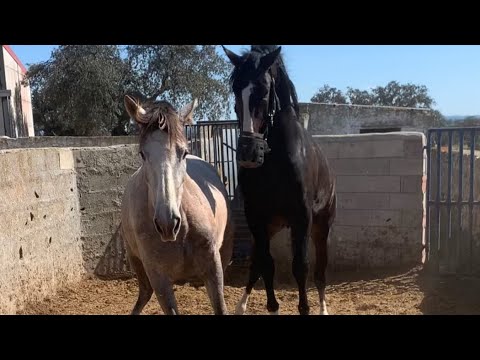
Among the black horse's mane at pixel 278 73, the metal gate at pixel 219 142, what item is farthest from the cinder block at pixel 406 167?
the metal gate at pixel 219 142

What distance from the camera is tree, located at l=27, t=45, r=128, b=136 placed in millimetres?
16828

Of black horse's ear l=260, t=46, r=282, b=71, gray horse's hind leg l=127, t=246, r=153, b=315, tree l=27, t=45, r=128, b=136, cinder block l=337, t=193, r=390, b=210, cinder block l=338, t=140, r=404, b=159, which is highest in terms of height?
tree l=27, t=45, r=128, b=136

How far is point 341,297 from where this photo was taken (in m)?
4.75

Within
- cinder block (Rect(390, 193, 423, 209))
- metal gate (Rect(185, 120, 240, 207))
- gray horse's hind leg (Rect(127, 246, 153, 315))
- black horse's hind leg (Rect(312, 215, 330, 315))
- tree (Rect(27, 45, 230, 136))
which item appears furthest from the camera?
tree (Rect(27, 45, 230, 136))

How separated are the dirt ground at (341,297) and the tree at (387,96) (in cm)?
2718

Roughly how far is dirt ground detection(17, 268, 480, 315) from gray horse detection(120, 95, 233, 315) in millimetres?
1798

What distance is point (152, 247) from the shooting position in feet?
8.56

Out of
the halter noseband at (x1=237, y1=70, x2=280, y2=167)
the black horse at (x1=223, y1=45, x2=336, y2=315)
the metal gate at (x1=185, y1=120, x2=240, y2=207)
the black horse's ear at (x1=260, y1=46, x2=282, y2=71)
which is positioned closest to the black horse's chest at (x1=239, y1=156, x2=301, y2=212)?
the black horse at (x1=223, y1=45, x2=336, y2=315)

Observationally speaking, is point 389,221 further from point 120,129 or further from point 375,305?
point 120,129

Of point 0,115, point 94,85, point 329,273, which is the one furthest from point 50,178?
point 94,85

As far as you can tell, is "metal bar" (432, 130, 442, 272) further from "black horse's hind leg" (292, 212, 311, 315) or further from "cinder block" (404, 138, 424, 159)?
"black horse's hind leg" (292, 212, 311, 315)

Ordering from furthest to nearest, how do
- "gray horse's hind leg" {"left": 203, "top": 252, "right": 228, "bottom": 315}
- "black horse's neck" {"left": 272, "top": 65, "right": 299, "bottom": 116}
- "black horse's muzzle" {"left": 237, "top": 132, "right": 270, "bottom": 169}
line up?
"black horse's neck" {"left": 272, "top": 65, "right": 299, "bottom": 116}, "black horse's muzzle" {"left": 237, "top": 132, "right": 270, "bottom": 169}, "gray horse's hind leg" {"left": 203, "top": 252, "right": 228, "bottom": 315}

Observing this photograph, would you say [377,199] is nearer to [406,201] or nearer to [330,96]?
[406,201]
